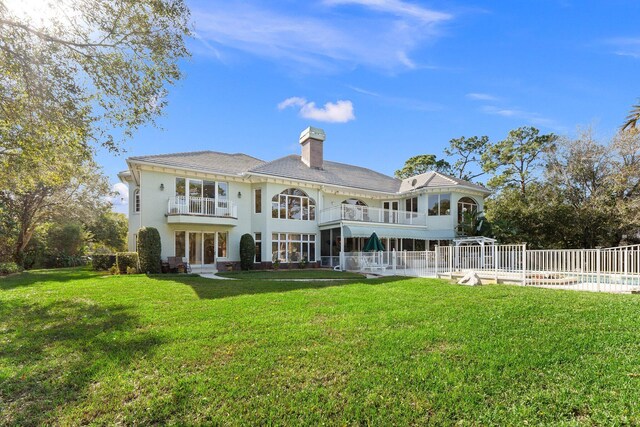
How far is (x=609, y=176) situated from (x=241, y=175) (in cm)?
2690

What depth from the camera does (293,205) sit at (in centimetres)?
2675

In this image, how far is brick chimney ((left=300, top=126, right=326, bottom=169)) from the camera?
30.8 meters

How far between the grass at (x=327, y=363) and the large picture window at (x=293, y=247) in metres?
16.0

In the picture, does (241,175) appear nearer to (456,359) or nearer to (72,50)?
(72,50)

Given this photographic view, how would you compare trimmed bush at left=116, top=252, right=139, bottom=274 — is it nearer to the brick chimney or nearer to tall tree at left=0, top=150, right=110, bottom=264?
tall tree at left=0, top=150, right=110, bottom=264

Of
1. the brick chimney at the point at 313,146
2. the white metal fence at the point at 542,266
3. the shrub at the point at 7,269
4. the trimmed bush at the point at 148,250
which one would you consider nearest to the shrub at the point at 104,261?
the shrub at the point at 7,269

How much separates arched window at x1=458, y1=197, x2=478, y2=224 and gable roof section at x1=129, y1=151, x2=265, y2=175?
1850cm

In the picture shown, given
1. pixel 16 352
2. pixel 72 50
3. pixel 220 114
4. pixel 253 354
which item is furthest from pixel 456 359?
pixel 220 114

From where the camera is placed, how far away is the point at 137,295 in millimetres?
11594

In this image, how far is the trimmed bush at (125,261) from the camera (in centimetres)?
2059

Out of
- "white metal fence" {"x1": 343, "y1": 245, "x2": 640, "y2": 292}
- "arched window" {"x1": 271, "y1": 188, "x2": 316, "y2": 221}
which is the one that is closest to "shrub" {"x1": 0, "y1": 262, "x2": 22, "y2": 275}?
"arched window" {"x1": 271, "y1": 188, "x2": 316, "y2": 221}

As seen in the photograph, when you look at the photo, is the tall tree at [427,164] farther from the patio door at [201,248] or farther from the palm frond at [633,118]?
the patio door at [201,248]

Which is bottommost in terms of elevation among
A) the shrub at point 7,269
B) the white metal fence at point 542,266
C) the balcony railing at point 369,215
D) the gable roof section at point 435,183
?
the shrub at point 7,269

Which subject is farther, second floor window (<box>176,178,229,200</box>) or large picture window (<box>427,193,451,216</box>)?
large picture window (<box>427,193,451,216</box>)
